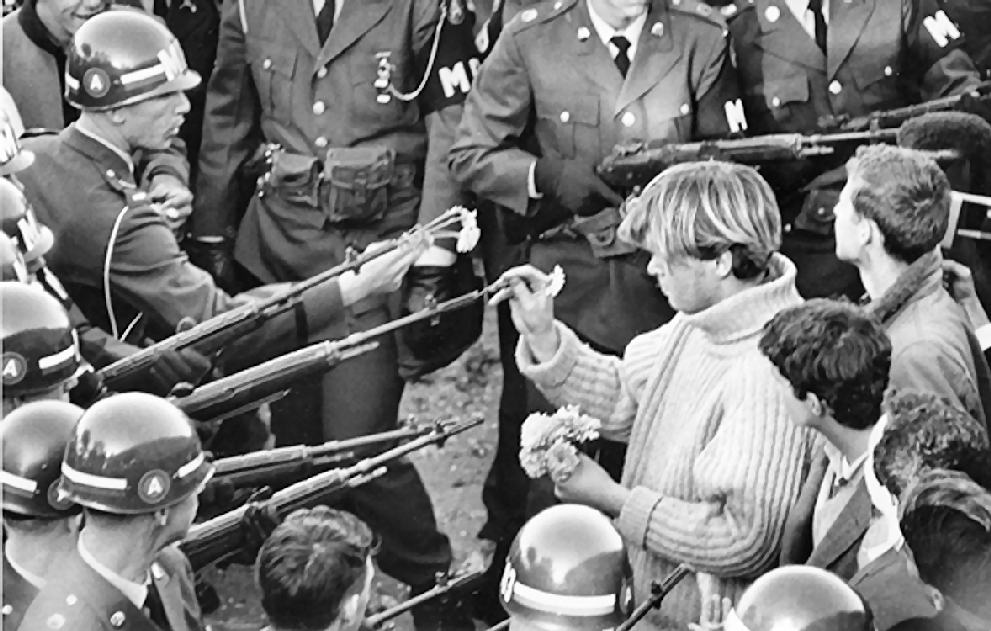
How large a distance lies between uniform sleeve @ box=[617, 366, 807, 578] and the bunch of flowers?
0.29 metres

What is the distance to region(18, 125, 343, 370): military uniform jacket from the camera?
500cm

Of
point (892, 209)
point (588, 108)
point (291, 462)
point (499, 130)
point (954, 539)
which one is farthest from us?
point (499, 130)

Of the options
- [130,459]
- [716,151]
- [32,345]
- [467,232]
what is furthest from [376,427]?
[130,459]

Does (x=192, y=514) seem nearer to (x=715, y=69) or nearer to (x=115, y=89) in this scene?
(x=115, y=89)

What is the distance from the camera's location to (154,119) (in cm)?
513

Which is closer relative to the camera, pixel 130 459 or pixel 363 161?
pixel 130 459

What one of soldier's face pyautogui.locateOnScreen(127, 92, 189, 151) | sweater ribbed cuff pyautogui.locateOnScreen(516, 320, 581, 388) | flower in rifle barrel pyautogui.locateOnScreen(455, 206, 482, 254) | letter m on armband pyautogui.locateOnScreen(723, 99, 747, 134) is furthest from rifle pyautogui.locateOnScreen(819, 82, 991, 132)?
soldier's face pyautogui.locateOnScreen(127, 92, 189, 151)

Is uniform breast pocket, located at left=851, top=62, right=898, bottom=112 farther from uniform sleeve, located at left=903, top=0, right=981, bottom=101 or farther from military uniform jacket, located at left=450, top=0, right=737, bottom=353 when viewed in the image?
military uniform jacket, located at left=450, top=0, right=737, bottom=353

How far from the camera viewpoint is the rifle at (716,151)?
5.42 m

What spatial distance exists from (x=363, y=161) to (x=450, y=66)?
0.46 metres

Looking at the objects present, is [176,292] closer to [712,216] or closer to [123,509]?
[123,509]

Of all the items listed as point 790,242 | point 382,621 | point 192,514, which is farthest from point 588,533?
point 790,242

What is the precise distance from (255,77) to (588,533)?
2.96m

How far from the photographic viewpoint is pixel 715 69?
5566 millimetres
